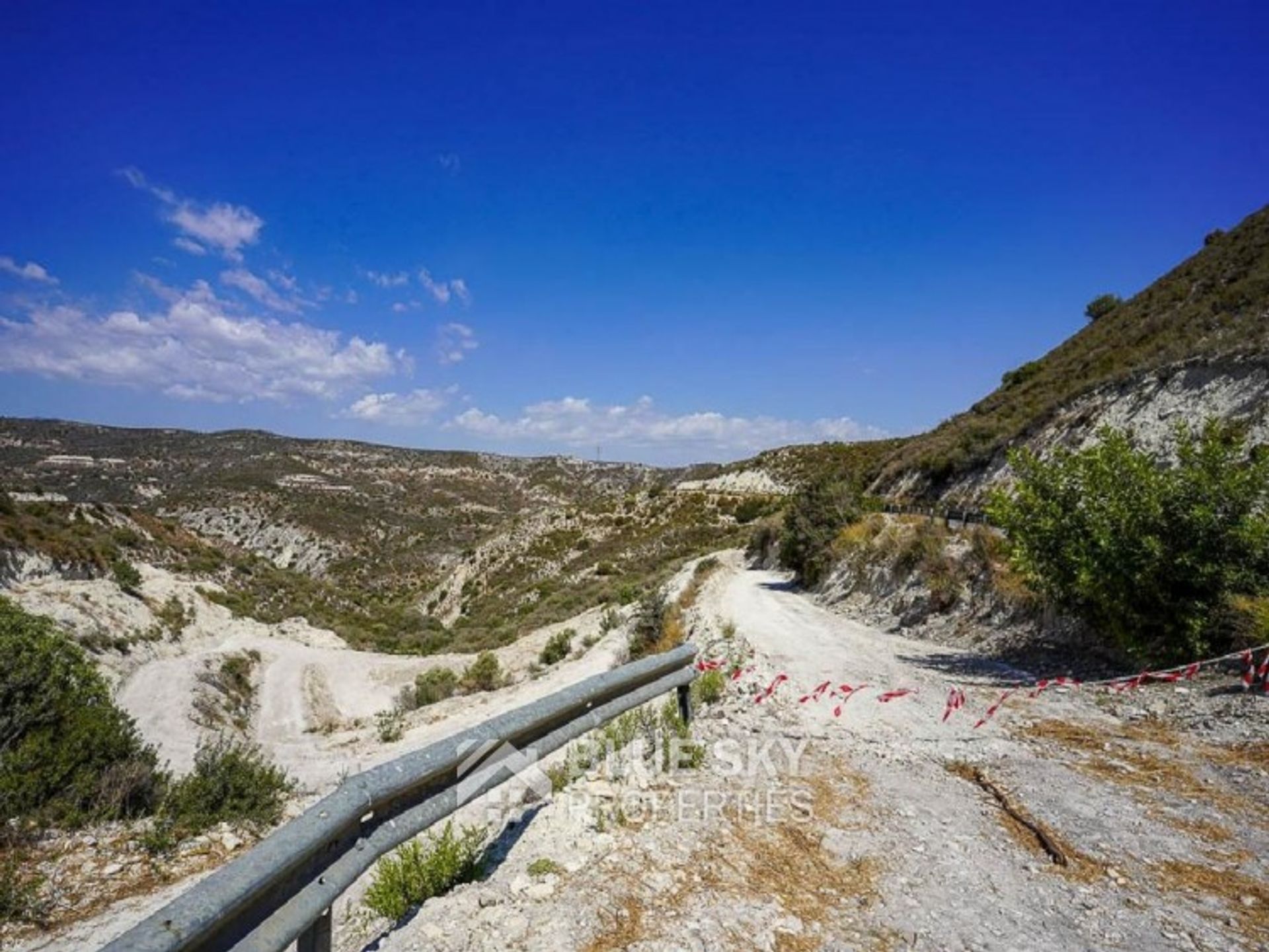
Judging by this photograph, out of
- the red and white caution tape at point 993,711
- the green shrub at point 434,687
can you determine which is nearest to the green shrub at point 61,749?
the red and white caution tape at point 993,711

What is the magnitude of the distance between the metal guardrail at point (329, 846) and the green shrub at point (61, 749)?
5872mm

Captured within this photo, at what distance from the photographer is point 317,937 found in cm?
320

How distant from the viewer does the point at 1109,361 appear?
120ft

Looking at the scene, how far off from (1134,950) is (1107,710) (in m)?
5.73

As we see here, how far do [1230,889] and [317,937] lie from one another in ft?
17.1

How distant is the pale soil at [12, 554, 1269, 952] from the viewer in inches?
147

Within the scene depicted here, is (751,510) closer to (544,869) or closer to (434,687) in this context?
(434,687)

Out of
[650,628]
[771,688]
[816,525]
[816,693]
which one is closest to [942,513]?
[816,525]

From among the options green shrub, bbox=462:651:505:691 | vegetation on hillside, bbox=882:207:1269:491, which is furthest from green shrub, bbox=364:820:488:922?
vegetation on hillside, bbox=882:207:1269:491

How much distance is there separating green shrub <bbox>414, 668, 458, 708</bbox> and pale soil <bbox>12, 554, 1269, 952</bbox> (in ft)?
66.0

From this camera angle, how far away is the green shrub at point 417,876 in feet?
13.1

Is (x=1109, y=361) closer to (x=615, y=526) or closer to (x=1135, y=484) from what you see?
(x=1135, y=484)

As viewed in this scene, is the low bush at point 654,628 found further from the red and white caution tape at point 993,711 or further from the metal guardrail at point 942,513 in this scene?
the red and white caution tape at point 993,711
